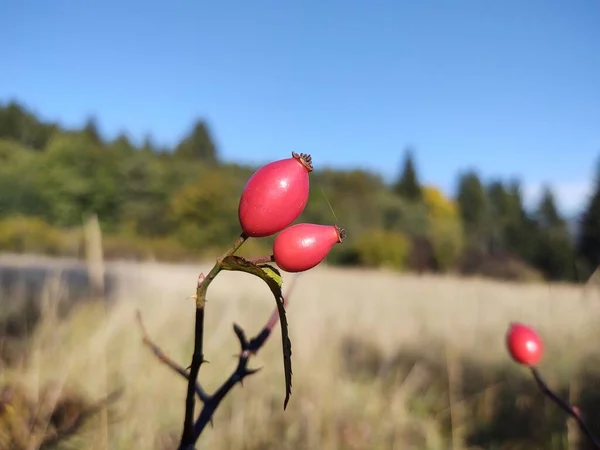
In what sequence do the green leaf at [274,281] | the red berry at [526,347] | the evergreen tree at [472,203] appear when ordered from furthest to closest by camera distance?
the evergreen tree at [472,203] → the red berry at [526,347] → the green leaf at [274,281]

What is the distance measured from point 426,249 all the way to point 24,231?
52.7 ft

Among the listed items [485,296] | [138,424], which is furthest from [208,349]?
[485,296]

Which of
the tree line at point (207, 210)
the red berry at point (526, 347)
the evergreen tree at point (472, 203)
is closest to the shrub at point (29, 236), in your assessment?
the tree line at point (207, 210)

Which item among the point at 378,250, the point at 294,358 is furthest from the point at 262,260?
the point at 378,250

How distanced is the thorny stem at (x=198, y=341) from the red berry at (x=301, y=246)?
0.07ft

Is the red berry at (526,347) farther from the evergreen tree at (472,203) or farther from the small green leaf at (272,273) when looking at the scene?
the evergreen tree at (472,203)

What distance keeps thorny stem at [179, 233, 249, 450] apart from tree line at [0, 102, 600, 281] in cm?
13

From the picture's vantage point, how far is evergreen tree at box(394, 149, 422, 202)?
2983 cm

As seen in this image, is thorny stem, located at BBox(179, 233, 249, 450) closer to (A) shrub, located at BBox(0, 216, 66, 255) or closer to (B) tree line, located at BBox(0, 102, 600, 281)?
(B) tree line, located at BBox(0, 102, 600, 281)

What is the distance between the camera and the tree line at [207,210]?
502 cm

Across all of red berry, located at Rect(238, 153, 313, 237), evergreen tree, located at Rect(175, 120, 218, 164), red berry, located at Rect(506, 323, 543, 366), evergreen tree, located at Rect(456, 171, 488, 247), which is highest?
evergreen tree, located at Rect(175, 120, 218, 164)

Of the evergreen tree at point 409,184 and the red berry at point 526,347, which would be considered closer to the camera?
the red berry at point 526,347

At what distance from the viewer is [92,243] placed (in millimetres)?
1102

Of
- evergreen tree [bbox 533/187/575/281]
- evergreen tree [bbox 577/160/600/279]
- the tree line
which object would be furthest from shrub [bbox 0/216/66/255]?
evergreen tree [bbox 577/160/600/279]
